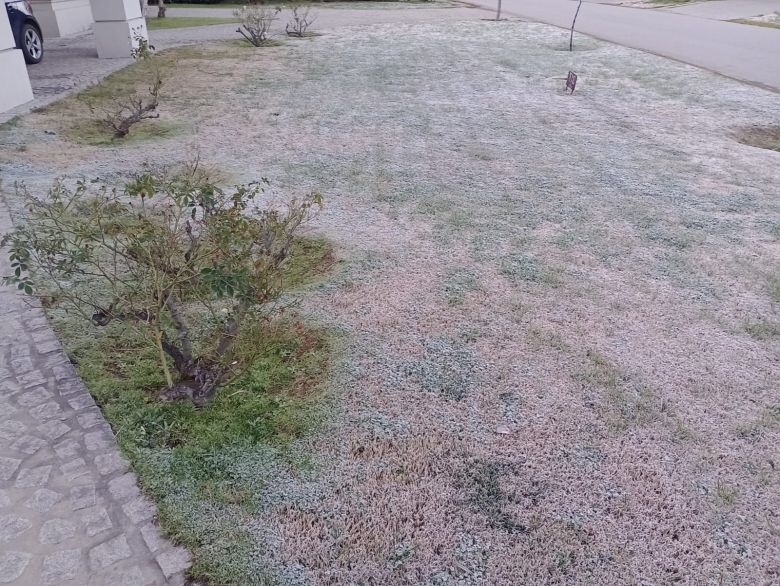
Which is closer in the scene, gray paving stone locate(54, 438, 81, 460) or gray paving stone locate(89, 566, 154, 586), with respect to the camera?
gray paving stone locate(89, 566, 154, 586)

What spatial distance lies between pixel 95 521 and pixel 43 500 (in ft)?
0.83

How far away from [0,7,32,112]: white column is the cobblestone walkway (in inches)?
233

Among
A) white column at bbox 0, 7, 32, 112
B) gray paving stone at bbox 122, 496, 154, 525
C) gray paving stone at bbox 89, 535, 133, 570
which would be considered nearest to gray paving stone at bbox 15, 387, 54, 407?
gray paving stone at bbox 122, 496, 154, 525

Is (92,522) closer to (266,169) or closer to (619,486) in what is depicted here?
(619,486)

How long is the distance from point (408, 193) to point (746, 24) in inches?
635

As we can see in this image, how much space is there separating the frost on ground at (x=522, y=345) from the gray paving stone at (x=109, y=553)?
22 centimetres

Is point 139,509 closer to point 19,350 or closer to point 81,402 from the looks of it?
point 81,402

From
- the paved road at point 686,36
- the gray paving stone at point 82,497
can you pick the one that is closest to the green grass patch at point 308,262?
the gray paving stone at point 82,497

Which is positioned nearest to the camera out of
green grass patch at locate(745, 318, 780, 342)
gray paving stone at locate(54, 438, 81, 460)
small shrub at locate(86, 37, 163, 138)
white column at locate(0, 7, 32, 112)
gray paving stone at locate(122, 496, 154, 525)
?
gray paving stone at locate(122, 496, 154, 525)

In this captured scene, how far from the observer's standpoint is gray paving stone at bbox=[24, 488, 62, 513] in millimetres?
2203

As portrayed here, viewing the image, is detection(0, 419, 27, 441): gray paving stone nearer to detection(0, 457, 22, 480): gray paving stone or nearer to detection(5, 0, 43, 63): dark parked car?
detection(0, 457, 22, 480): gray paving stone

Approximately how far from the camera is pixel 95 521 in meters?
2.15

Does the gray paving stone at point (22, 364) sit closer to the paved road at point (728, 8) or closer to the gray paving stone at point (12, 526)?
the gray paving stone at point (12, 526)

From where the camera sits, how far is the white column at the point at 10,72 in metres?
7.28
